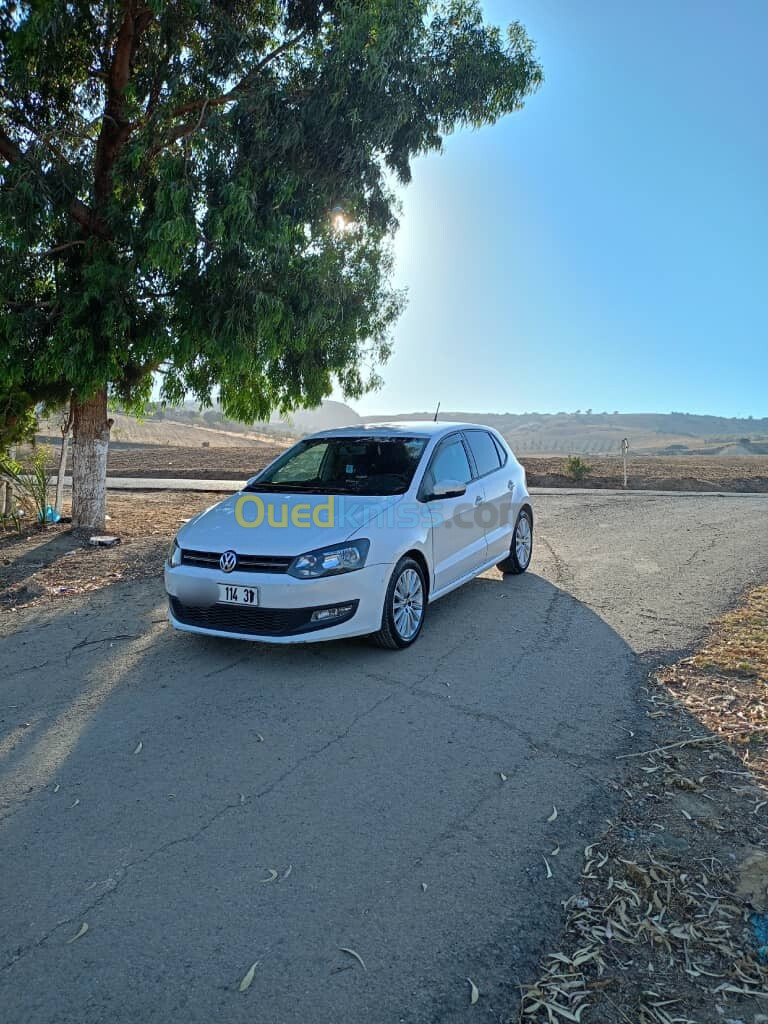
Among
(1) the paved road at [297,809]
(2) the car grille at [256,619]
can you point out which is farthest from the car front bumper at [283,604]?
(1) the paved road at [297,809]

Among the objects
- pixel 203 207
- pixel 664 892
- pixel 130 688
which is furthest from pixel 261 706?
pixel 203 207

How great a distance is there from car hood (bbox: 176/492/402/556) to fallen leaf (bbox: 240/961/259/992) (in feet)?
9.87

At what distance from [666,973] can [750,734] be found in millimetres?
2239

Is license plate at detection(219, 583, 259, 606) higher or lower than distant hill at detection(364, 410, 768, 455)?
lower

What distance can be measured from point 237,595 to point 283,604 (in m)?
0.37

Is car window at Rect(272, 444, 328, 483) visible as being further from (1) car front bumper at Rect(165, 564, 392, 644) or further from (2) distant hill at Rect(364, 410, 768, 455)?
(2) distant hill at Rect(364, 410, 768, 455)

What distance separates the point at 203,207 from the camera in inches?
360

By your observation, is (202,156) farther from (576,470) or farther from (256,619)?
(576,470)

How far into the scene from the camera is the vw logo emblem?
17.7ft

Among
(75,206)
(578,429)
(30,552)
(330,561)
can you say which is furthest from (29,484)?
(578,429)

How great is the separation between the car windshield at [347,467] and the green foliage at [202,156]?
2.95 m

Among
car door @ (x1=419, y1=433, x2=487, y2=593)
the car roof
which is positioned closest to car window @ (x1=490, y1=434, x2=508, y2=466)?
the car roof

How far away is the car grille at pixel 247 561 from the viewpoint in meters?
5.29

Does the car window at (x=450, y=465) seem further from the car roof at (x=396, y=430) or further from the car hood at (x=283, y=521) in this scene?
the car hood at (x=283, y=521)
